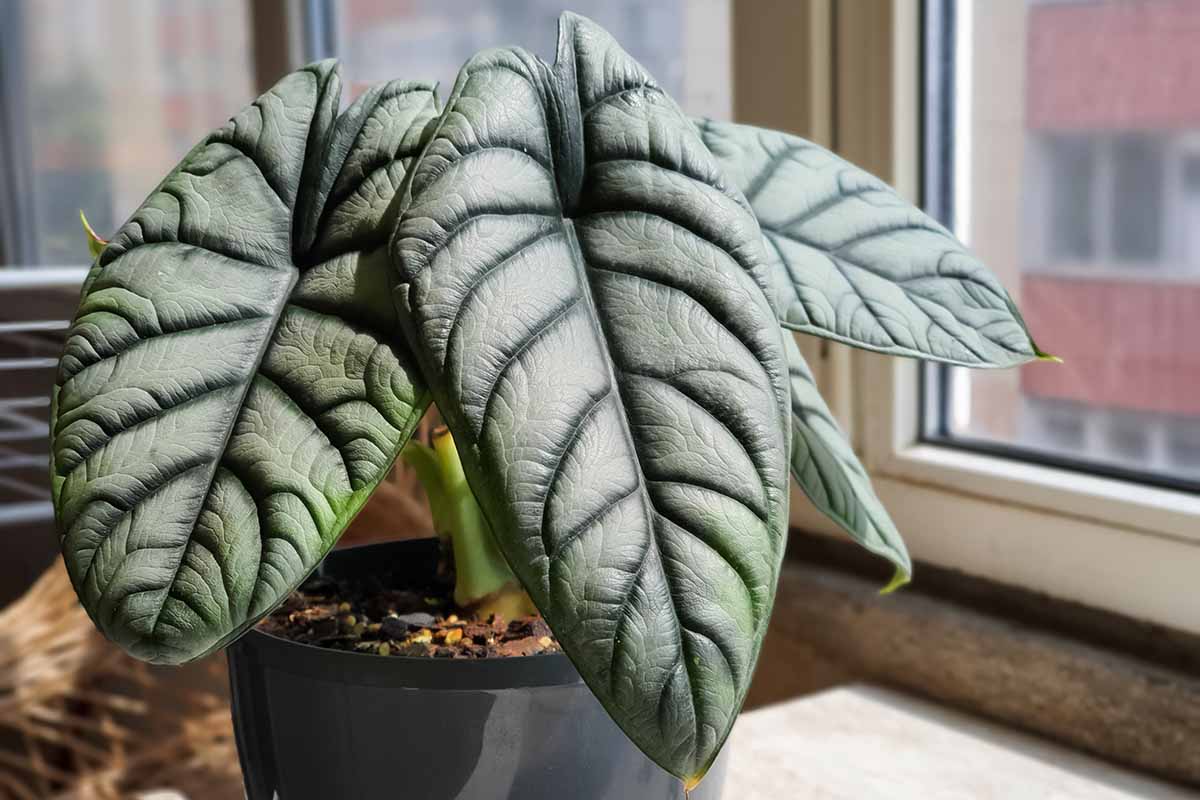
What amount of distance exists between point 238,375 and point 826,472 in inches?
12.0

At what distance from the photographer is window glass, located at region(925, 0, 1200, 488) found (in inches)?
36.7

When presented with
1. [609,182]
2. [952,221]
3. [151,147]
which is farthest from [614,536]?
[151,147]

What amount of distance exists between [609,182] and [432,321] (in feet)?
0.35

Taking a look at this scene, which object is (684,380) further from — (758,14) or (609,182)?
(758,14)

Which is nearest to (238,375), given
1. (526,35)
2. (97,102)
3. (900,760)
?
(900,760)

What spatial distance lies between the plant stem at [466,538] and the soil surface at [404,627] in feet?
0.03

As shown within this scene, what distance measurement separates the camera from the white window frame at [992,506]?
0.90 meters

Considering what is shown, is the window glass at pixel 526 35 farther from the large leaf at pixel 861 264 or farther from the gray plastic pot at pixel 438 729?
the gray plastic pot at pixel 438 729

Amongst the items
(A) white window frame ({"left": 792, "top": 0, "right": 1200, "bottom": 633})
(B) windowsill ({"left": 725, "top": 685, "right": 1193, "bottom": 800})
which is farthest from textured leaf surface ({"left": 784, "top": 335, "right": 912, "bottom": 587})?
(A) white window frame ({"left": 792, "top": 0, "right": 1200, "bottom": 633})

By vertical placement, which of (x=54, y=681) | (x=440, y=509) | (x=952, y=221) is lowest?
(x=54, y=681)

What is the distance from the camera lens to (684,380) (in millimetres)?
415

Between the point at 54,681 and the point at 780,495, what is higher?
the point at 780,495

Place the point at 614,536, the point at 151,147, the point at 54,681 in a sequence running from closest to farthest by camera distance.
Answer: the point at 614,536 < the point at 54,681 < the point at 151,147

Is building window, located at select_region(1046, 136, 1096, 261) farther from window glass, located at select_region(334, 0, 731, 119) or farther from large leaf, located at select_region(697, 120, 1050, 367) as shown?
large leaf, located at select_region(697, 120, 1050, 367)
